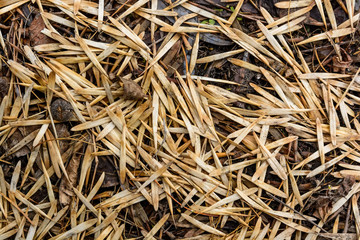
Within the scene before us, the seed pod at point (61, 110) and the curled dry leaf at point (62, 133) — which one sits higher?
the seed pod at point (61, 110)

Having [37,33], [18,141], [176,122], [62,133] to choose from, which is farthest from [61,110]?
[176,122]

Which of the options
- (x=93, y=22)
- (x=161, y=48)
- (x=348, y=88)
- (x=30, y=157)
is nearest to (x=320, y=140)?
(x=348, y=88)

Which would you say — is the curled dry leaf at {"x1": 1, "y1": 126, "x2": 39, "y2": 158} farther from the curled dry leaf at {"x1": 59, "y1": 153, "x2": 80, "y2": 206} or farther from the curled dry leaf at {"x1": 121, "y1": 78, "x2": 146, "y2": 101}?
the curled dry leaf at {"x1": 121, "y1": 78, "x2": 146, "y2": 101}

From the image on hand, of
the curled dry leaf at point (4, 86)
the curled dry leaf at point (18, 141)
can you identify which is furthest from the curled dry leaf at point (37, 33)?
the curled dry leaf at point (18, 141)

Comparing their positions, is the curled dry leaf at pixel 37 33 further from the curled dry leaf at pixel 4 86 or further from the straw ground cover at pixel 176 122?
the curled dry leaf at pixel 4 86

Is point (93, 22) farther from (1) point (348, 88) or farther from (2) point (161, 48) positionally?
(1) point (348, 88)

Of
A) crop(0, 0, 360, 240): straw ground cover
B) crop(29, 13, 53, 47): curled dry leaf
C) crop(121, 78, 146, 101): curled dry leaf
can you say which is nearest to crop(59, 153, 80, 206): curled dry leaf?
crop(0, 0, 360, 240): straw ground cover

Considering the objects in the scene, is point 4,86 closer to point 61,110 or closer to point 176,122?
point 61,110

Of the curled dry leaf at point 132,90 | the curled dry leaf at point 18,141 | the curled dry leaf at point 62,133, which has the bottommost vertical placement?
the curled dry leaf at point 18,141
